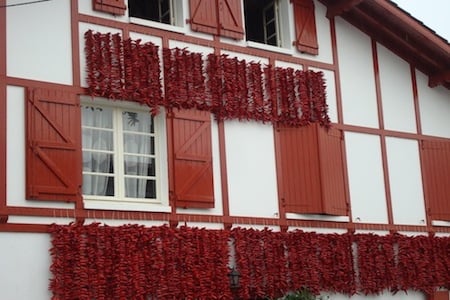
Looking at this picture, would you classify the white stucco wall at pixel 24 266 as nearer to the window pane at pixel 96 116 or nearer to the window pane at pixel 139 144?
the window pane at pixel 96 116

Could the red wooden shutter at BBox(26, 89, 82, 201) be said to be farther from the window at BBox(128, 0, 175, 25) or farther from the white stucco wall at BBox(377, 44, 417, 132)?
the white stucco wall at BBox(377, 44, 417, 132)

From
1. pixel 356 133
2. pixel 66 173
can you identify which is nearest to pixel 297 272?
pixel 356 133

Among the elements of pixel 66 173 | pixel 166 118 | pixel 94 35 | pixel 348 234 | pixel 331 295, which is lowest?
pixel 331 295

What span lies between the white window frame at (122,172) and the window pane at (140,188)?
8cm

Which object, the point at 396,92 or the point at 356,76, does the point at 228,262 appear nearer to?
the point at 356,76

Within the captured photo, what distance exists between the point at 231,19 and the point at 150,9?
129cm

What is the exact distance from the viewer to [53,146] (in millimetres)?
10844

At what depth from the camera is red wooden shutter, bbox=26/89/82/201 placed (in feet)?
34.9

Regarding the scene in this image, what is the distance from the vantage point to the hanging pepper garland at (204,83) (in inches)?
457

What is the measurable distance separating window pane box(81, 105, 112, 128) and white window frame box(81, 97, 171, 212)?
0.06 m

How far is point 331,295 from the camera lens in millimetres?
13062

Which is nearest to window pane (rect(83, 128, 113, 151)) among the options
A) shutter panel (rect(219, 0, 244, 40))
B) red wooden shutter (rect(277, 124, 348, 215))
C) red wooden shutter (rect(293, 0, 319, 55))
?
shutter panel (rect(219, 0, 244, 40))

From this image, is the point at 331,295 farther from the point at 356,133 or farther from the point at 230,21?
the point at 230,21

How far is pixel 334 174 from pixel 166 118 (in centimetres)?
309
